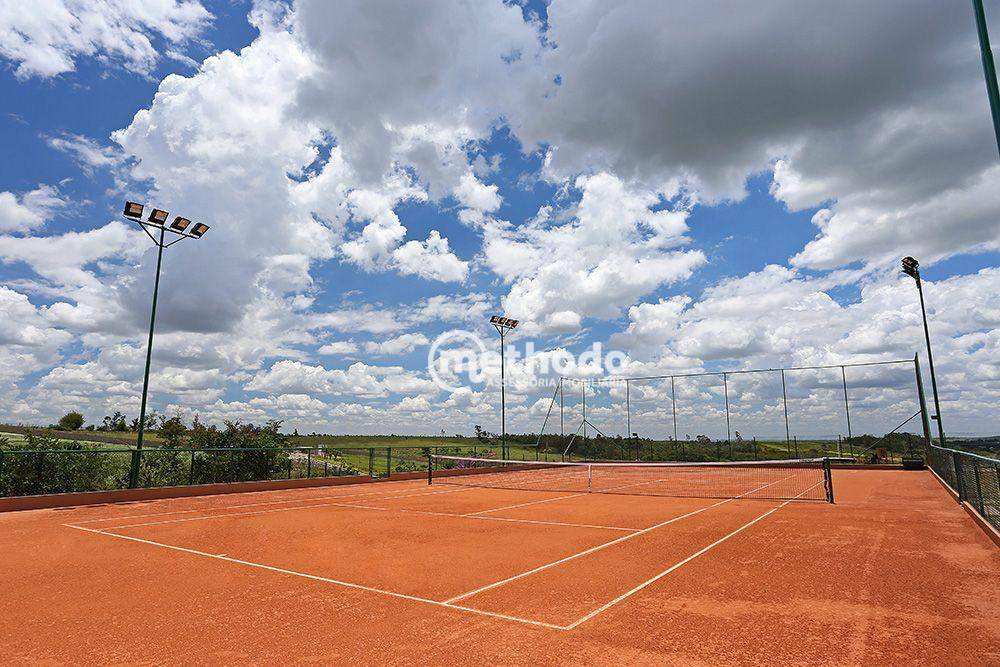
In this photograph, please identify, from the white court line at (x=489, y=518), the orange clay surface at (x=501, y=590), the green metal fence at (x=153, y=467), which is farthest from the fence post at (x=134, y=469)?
the white court line at (x=489, y=518)

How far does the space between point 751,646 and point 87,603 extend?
830 centimetres

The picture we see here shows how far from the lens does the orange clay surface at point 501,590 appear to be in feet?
20.0

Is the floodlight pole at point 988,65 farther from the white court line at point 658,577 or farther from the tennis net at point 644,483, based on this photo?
the tennis net at point 644,483

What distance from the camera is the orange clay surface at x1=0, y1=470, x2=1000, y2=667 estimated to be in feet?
20.0

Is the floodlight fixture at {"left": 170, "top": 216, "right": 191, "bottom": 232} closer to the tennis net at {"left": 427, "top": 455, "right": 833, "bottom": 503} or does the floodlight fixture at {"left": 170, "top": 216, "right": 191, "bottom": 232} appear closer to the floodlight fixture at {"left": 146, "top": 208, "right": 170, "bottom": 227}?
the floodlight fixture at {"left": 146, "top": 208, "right": 170, "bottom": 227}

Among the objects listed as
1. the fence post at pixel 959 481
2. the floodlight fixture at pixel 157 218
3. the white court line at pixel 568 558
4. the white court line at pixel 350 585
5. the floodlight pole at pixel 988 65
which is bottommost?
the white court line at pixel 350 585

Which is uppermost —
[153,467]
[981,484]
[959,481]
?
[981,484]

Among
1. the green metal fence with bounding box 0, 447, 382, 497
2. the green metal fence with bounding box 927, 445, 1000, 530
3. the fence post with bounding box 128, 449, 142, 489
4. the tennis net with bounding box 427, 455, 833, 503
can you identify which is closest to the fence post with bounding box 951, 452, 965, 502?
the green metal fence with bounding box 927, 445, 1000, 530

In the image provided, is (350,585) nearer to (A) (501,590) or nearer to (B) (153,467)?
(A) (501,590)

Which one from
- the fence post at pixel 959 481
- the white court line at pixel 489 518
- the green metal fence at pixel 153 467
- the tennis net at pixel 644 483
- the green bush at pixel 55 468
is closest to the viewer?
the white court line at pixel 489 518

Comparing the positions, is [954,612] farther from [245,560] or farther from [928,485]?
[928,485]

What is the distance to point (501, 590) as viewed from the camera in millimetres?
8328

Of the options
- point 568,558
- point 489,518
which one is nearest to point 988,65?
point 568,558

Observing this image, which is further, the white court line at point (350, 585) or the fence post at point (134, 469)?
the fence post at point (134, 469)
